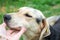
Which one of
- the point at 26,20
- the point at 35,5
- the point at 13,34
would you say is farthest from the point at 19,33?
the point at 35,5

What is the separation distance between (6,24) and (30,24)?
0.53 metres

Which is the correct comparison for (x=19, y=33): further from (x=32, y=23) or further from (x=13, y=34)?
(x=32, y=23)

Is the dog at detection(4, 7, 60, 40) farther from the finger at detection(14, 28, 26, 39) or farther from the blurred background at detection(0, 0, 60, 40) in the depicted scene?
the blurred background at detection(0, 0, 60, 40)

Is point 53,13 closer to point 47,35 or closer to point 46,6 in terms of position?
point 46,6

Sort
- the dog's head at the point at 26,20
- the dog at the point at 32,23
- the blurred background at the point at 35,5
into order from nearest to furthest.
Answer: the dog's head at the point at 26,20, the dog at the point at 32,23, the blurred background at the point at 35,5

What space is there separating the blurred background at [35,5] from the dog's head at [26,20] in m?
3.02

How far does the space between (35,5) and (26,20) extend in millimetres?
3858

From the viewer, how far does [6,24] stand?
6.24 metres

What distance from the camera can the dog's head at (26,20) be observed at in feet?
20.5

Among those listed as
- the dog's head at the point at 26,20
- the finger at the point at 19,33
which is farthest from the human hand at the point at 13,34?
the dog's head at the point at 26,20

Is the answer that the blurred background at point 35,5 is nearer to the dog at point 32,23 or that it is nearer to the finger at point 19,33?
the dog at point 32,23

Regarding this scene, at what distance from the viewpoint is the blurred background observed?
9.88m

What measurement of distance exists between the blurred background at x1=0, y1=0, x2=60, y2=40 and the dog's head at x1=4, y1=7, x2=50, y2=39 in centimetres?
302

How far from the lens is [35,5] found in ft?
33.8
